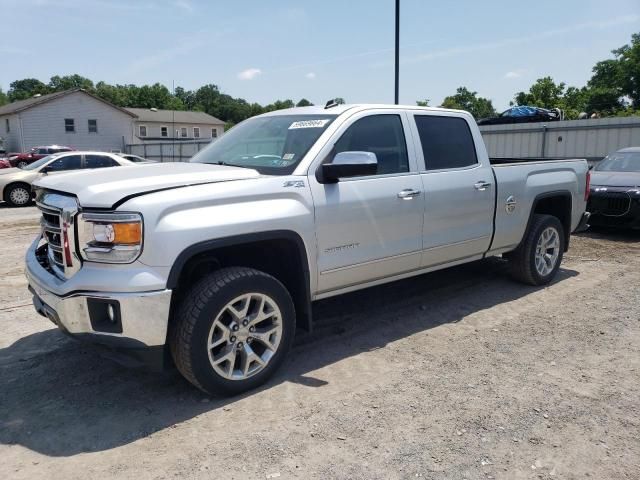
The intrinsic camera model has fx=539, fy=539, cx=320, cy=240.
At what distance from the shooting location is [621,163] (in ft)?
33.7

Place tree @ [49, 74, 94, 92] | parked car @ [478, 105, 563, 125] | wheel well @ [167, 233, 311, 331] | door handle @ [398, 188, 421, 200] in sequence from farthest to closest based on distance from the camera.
Result: tree @ [49, 74, 94, 92] < parked car @ [478, 105, 563, 125] < door handle @ [398, 188, 421, 200] < wheel well @ [167, 233, 311, 331]

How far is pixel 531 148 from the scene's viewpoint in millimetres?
16203

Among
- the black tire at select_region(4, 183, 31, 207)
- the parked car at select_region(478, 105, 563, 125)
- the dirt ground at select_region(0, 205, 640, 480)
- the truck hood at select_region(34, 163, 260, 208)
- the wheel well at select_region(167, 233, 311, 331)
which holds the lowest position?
the dirt ground at select_region(0, 205, 640, 480)

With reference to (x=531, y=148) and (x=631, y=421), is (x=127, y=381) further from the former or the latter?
(x=531, y=148)

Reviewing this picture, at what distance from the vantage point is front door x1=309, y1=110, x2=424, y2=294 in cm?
402

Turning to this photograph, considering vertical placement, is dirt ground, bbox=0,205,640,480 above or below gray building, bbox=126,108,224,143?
below

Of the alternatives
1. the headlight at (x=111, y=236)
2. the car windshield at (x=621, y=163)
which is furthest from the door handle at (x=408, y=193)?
the car windshield at (x=621, y=163)

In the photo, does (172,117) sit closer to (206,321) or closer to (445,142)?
(445,142)

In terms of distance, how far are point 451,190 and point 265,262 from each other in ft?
6.29

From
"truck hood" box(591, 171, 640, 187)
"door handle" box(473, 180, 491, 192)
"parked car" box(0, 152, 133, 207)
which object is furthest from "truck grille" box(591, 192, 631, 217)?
"parked car" box(0, 152, 133, 207)

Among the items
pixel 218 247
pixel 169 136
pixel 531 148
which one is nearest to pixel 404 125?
pixel 218 247

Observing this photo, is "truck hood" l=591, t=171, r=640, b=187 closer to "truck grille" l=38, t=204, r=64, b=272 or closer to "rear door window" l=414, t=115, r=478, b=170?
"rear door window" l=414, t=115, r=478, b=170

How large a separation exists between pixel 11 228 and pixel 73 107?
32526 mm

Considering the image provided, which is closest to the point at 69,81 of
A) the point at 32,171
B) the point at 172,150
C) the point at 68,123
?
the point at 68,123
